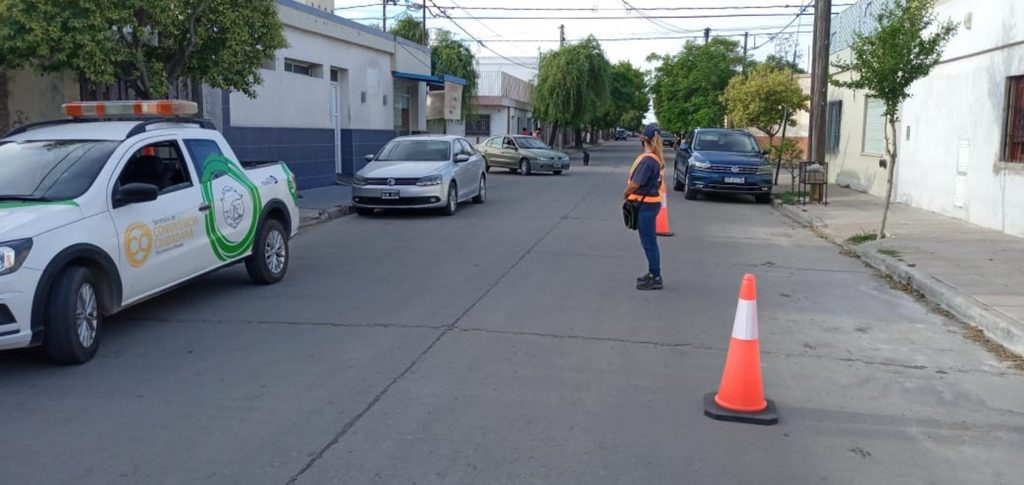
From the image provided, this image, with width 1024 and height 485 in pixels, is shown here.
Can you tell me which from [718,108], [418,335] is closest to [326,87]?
[418,335]

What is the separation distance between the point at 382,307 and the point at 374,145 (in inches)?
666

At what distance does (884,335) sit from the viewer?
7406 millimetres

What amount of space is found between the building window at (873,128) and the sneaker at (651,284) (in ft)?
43.7

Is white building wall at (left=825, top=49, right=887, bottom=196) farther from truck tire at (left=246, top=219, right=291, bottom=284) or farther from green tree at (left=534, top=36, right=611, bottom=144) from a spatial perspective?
green tree at (left=534, top=36, right=611, bottom=144)

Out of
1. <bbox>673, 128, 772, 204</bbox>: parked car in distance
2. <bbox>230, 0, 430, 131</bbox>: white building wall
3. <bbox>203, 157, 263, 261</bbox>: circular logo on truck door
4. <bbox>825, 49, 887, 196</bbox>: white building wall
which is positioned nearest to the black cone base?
<bbox>203, 157, 263, 261</bbox>: circular logo on truck door

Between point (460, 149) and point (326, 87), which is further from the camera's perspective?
point (326, 87)

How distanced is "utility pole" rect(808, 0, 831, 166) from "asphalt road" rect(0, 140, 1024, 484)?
9.90 meters

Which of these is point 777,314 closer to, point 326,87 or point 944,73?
point 944,73

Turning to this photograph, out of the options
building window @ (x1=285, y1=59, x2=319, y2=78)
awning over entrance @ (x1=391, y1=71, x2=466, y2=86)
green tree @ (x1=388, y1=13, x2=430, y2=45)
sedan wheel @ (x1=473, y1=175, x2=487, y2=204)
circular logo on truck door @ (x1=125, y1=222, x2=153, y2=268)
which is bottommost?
sedan wheel @ (x1=473, y1=175, x2=487, y2=204)

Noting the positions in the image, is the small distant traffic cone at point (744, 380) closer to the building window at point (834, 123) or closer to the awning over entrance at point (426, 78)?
the building window at point (834, 123)

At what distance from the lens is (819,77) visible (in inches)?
744

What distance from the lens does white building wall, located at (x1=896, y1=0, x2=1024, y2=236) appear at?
13039 mm

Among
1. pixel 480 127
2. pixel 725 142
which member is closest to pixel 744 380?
pixel 725 142

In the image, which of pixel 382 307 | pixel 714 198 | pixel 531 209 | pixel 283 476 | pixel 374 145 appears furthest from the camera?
pixel 374 145
